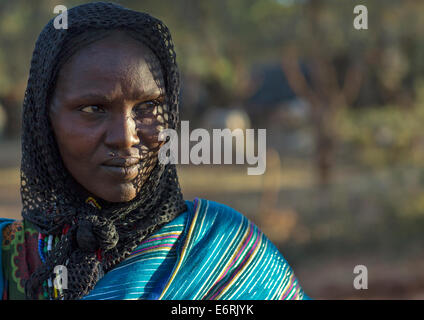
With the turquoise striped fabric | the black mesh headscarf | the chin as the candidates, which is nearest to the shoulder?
the turquoise striped fabric

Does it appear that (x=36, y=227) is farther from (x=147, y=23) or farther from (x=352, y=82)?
(x=352, y=82)

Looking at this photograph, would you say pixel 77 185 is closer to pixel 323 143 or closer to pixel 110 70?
pixel 110 70

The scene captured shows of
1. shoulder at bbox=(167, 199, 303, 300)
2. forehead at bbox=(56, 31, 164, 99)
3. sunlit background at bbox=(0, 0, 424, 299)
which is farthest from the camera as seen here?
sunlit background at bbox=(0, 0, 424, 299)

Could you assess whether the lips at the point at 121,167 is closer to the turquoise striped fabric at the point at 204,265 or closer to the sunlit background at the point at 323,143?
the turquoise striped fabric at the point at 204,265

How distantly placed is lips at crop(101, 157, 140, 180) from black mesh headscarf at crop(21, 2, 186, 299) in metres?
0.05

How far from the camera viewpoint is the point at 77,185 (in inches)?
62.9

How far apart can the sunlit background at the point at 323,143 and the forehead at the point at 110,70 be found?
16.4 ft

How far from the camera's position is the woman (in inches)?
57.4

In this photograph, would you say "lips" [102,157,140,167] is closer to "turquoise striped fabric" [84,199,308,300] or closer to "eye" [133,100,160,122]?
"eye" [133,100,160,122]

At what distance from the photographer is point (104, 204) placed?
5.22 ft

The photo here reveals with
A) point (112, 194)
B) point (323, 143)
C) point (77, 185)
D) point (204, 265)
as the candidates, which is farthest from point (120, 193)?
point (323, 143)

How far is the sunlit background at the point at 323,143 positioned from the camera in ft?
21.9

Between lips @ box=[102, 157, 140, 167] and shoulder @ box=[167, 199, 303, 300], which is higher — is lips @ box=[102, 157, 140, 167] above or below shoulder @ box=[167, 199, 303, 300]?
above
